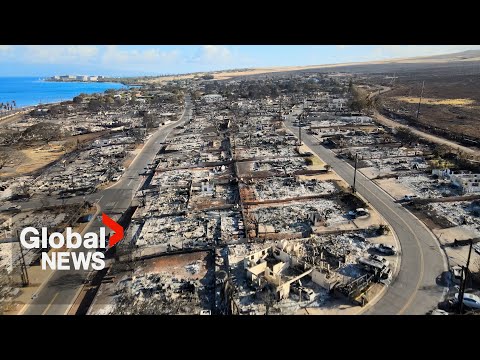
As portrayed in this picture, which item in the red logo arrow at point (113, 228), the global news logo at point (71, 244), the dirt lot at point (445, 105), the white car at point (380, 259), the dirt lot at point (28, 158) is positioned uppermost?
the dirt lot at point (445, 105)

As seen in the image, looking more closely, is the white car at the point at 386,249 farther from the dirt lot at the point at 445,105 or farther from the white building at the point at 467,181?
the dirt lot at the point at 445,105

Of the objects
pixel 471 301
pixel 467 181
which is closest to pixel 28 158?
pixel 471 301

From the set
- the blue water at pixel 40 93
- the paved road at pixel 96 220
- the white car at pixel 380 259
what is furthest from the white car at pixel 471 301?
the blue water at pixel 40 93

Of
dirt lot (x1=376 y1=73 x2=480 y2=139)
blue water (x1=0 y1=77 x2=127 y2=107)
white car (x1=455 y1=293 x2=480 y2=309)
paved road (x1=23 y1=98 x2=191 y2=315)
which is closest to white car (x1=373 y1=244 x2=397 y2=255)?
white car (x1=455 y1=293 x2=480 y2=309)

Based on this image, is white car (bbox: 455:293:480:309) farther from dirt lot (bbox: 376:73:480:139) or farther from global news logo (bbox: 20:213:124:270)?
dirt lot (bbox: 376:73:480:139)

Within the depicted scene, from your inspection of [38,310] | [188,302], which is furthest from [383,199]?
[38,310]
